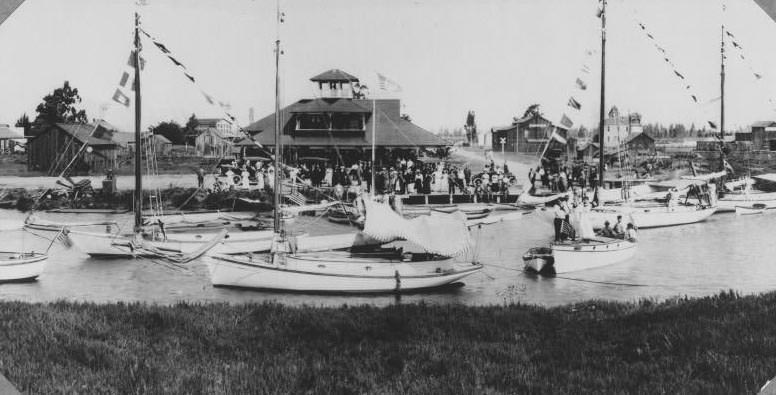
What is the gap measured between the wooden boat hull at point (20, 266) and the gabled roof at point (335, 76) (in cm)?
349

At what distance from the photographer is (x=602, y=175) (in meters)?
6.92

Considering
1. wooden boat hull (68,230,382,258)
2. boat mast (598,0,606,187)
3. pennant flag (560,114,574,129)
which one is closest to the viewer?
boat mast (598,0,606,187)

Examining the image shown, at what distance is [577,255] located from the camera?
7.20m

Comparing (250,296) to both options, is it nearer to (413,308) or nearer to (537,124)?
(413,308)

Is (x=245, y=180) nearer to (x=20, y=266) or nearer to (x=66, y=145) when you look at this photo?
(x=66, y=145)

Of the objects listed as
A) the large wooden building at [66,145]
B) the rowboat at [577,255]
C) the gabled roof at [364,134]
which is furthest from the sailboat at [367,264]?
the large wooden building at [66,145]

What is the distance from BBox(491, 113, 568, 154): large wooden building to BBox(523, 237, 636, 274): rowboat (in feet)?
3.97

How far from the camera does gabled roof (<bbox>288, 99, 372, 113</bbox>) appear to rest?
6.09m

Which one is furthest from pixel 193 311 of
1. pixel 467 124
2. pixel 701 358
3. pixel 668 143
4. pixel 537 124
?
pixel 668 143

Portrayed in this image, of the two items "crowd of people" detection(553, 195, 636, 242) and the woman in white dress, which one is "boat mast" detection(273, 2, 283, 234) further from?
"crowd of people" detection(553, 195, 636, 242)

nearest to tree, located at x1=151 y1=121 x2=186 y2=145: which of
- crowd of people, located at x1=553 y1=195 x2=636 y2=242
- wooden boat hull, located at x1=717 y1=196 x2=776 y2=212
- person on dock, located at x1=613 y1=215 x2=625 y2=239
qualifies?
crowd of people, located at x1=553 y1=195 x2=636 y2=242

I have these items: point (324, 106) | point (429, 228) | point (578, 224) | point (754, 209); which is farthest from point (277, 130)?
point (754, 209)

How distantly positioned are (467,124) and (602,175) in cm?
197

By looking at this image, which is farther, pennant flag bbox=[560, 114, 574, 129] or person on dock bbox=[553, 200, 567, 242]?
person on dock bbox=[553, 200, 567, 242]
